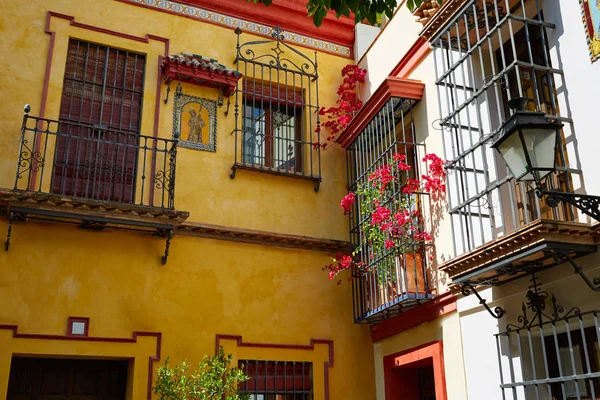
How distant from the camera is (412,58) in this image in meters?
8.67

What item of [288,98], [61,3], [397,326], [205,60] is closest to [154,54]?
[205,60]

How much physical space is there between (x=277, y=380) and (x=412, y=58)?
440 cm

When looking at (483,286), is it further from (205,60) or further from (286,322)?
(205,60)

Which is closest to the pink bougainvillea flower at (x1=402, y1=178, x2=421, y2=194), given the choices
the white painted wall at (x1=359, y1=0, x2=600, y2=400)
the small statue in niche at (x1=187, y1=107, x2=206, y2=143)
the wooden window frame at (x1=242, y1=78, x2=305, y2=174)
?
the white painted wall at (x1=359, y1=0, x2=600, y2=400)

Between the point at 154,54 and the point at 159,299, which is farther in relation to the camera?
the point at 154,54

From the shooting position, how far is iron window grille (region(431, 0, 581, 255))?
605 cm

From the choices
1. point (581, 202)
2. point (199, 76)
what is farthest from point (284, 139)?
point (581, 202)

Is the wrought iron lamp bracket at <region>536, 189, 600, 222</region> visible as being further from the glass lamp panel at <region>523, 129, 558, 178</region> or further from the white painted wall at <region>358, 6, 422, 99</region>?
the white painted wall at <region>358, 6, 422, 99</region>

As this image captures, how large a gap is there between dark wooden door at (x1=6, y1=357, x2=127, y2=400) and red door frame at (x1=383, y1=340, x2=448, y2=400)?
3224 millimetres

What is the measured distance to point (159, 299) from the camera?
8148 millimetres

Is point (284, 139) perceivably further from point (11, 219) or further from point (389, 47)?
point (11, 219)

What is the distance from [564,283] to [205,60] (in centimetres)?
561

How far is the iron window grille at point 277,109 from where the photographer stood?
9.55m

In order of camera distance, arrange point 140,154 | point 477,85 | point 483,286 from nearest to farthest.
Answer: point 483,286, point 477,85, point 140,154
